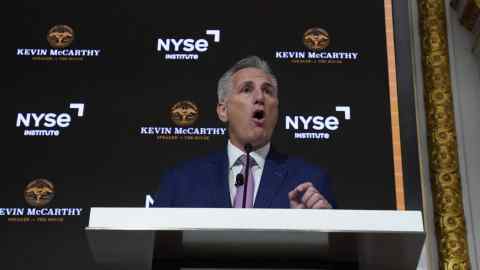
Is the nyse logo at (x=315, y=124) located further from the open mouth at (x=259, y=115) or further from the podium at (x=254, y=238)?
the podium at (x=254, y=238)

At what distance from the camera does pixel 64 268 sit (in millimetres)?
3947

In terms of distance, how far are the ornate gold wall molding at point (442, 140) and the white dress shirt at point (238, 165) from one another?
1204 mm

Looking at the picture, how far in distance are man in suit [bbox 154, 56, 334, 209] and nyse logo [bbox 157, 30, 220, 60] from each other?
23 centimetres

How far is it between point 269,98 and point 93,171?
109cm

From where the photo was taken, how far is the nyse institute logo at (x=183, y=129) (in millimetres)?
4262

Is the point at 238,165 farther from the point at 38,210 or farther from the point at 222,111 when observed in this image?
the point at 38,210

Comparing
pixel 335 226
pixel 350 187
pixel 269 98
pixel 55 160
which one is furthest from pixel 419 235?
pixel 55 160

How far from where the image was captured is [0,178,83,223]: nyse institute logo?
4055 mm

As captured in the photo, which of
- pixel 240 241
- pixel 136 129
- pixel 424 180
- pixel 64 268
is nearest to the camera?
pixel 240 241

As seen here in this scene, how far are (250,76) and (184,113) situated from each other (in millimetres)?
461

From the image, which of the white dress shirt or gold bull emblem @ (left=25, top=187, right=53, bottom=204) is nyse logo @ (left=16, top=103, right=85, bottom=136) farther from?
the white dress shirt

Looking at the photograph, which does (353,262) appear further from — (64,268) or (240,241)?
(64,268)

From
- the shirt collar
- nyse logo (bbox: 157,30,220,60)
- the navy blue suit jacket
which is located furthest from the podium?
nyse logo (bbox: 157,30,220,60)

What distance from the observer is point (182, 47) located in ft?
14.8
